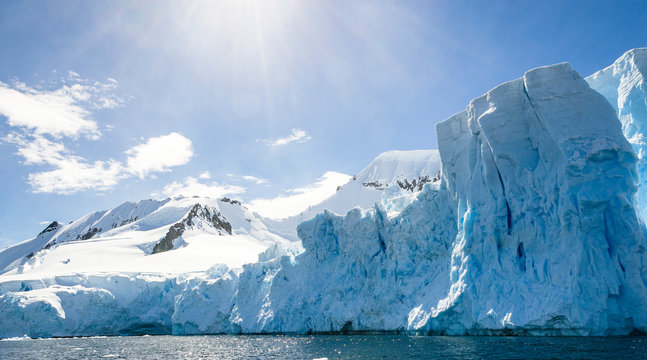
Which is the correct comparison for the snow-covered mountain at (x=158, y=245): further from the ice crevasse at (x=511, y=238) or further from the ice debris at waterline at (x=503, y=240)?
the ice crevasse at (x=511, y=238)

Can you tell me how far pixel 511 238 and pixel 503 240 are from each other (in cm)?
43

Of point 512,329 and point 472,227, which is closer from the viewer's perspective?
point 512,329

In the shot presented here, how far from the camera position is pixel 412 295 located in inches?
1024

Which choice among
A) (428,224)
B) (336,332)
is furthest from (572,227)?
(336,332)

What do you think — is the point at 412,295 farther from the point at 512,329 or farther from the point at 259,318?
the point at 259,318

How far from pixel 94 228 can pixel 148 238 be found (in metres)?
69.8

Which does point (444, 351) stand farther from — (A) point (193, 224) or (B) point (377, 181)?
(B) point (377, 181)

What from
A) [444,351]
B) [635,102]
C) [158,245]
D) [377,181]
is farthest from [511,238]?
[377,181]

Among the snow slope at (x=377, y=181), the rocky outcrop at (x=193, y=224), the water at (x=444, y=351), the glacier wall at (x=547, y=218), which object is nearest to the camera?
the water at (x=444, y=351)

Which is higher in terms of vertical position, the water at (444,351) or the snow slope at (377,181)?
the snow slope at (377,181)

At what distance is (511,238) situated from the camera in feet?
74.2

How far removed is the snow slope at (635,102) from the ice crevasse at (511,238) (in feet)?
9.08

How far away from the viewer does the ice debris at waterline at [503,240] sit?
63.3ft

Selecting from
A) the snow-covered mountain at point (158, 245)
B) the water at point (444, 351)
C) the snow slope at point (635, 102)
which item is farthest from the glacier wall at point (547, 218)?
the snow-covered mountain at point (158, 245)
